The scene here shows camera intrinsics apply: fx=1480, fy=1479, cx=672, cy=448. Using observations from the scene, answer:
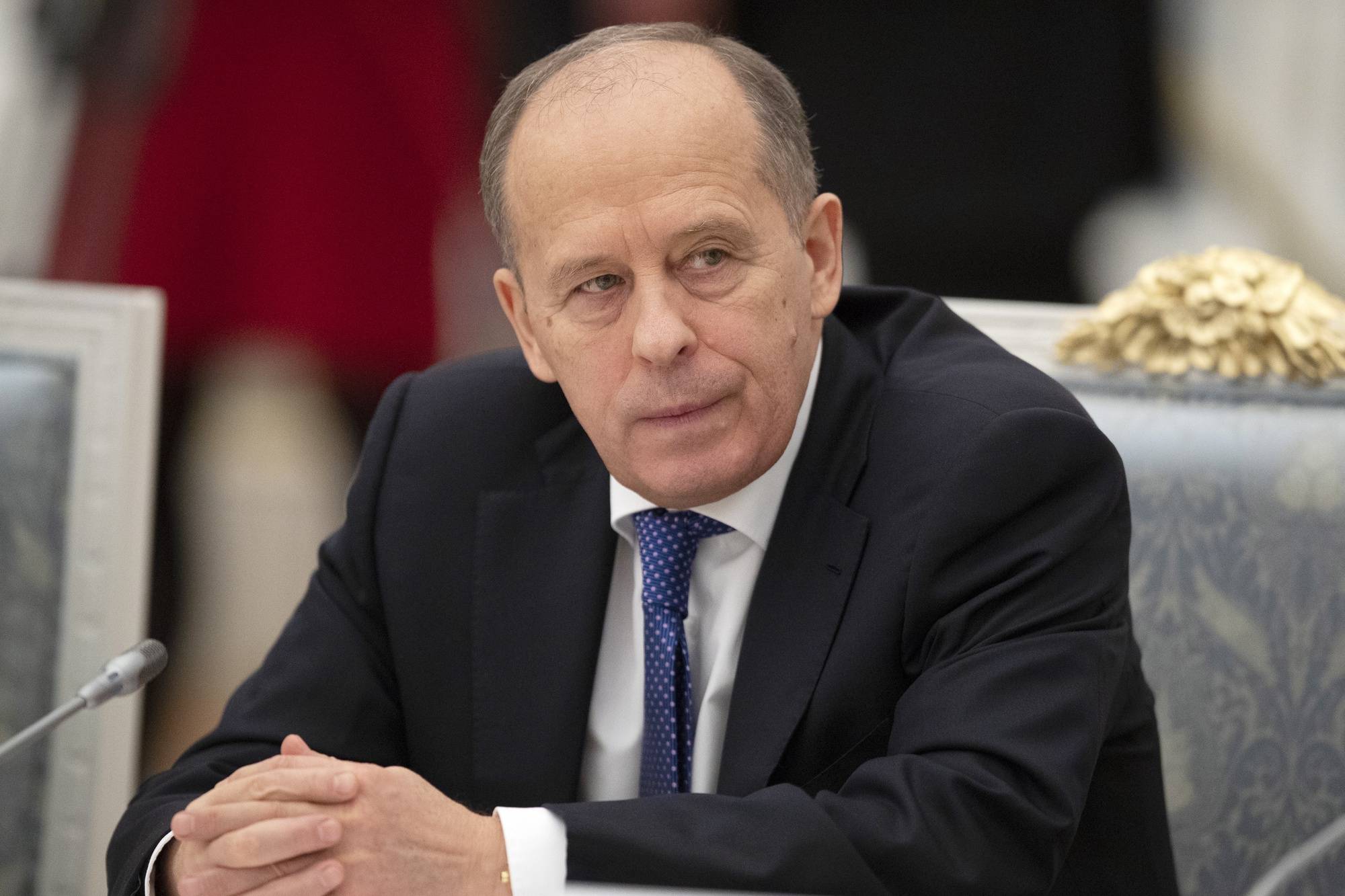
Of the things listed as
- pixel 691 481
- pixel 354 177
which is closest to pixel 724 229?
pixel 691 481

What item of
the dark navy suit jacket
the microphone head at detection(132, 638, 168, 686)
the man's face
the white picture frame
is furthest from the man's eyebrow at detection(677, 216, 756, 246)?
the white picture frame

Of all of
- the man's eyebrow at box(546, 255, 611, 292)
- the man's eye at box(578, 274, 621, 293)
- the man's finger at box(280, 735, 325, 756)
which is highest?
the man's eyebrow at box(546, 255, 611, 292)

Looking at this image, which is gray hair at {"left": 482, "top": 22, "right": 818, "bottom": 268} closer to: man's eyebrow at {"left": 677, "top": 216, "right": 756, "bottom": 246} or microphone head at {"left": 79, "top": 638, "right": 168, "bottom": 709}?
man's eyebrow at {"left": 677, "top": 216, "right": 756, "bottom": 246}

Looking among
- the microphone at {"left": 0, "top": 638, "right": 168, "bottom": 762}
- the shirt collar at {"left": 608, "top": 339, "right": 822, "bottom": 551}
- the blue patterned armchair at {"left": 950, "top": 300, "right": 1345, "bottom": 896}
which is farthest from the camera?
the blue patterned armchair at {"left": 950, "top": 300, "right": 1345, "bottom": 896}

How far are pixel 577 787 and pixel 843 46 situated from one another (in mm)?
2309

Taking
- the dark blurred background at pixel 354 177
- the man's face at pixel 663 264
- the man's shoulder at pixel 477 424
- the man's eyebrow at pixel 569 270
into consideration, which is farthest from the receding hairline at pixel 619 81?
the dark blurred background at pixel 354 177

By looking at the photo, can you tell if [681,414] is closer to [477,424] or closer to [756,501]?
[756,501]

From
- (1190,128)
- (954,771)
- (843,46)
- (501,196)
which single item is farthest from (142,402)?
(1190,128)

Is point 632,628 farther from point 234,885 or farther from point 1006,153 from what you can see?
point 1006,153

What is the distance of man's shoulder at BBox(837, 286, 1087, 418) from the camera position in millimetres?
1514

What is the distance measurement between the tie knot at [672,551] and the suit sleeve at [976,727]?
20 centimetres

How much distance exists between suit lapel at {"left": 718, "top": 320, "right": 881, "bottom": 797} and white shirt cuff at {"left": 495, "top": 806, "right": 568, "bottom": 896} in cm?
25

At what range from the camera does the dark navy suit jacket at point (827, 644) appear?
128cm

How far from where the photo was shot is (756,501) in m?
1.59
